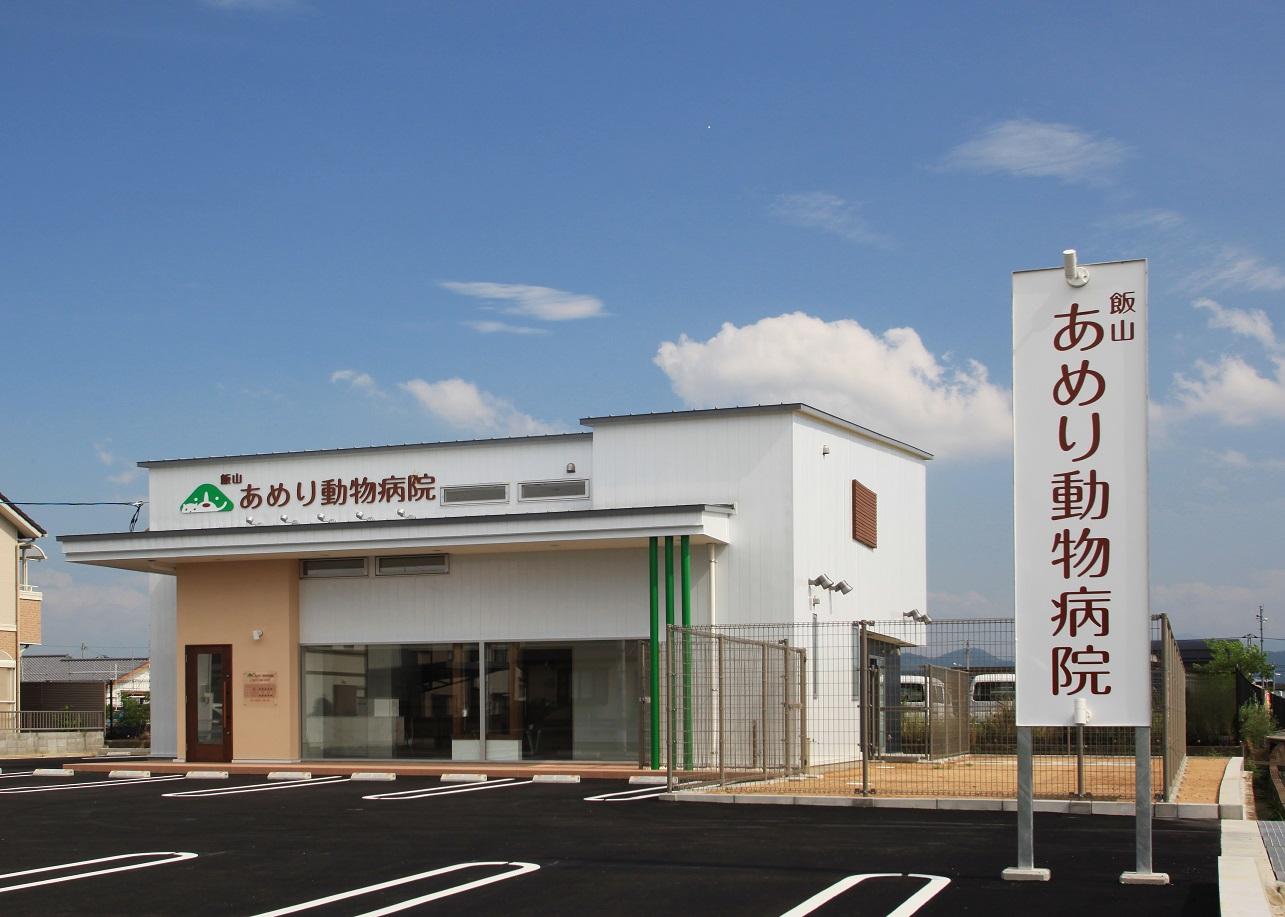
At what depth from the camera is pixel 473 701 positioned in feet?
83.6

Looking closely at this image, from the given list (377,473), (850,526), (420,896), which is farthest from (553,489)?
(420,896)

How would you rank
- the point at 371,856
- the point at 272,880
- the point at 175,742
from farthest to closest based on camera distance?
the point at 175,742 → the point at 371,856 → the point at 272,880

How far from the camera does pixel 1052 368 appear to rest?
35.0 ft

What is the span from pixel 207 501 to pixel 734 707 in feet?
39.8

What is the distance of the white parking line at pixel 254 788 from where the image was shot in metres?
19.8

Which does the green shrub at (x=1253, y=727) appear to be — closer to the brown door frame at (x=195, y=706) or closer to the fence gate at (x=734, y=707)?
the fence gate at (x=734, y=707)

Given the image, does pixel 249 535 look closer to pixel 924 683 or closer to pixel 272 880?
pixel 924 683

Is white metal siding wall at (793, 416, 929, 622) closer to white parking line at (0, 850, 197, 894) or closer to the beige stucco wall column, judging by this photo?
the beige stucco wall column

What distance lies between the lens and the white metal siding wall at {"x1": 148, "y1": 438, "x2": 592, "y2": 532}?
25.7 metres

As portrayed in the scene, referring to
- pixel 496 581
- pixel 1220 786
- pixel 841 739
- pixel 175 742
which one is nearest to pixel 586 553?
pixel 496 581

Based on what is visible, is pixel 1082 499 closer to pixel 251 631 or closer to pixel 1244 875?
pixel 1244 875

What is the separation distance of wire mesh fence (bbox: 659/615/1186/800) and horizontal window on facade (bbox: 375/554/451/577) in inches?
201

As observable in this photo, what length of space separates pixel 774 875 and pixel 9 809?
37.0ft

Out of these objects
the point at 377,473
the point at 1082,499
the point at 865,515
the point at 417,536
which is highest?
the point at 377,473
